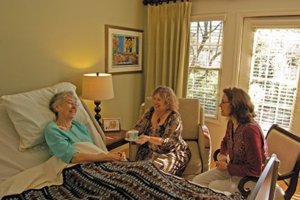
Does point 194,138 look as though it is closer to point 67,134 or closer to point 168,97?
point 168,97

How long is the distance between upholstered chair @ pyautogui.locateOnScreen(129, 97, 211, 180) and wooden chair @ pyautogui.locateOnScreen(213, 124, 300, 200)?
563 millimetres

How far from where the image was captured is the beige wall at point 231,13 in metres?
2.78

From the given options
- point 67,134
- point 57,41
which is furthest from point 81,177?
point 57,41

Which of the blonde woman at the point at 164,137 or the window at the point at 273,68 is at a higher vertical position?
the window at the point at 273,68

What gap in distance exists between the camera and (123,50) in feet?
10.9

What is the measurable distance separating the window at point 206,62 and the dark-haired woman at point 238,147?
1.39 meters

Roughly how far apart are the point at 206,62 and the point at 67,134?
2090mm

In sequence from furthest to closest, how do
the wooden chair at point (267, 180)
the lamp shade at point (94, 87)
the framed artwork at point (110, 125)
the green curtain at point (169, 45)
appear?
the green curtain at point (169, 45) → the framed artwork at point (110, 125) → the lamp shade at point (94, 87) → the wooden chair at point (267, 180)

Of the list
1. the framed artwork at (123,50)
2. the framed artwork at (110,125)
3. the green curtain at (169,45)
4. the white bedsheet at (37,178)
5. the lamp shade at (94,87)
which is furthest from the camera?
the green curtain at (169,45)

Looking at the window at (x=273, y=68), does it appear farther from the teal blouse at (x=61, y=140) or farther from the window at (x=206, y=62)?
the teal blouse at (x=61, y=140)

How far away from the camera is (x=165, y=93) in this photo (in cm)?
229

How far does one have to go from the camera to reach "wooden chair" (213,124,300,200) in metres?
1.75

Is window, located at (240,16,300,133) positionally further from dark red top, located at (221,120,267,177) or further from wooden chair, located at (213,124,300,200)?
dark red top, located at (221,120,267,177)

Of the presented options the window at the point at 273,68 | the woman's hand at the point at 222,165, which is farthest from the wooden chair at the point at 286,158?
the window at the point at 273,68
